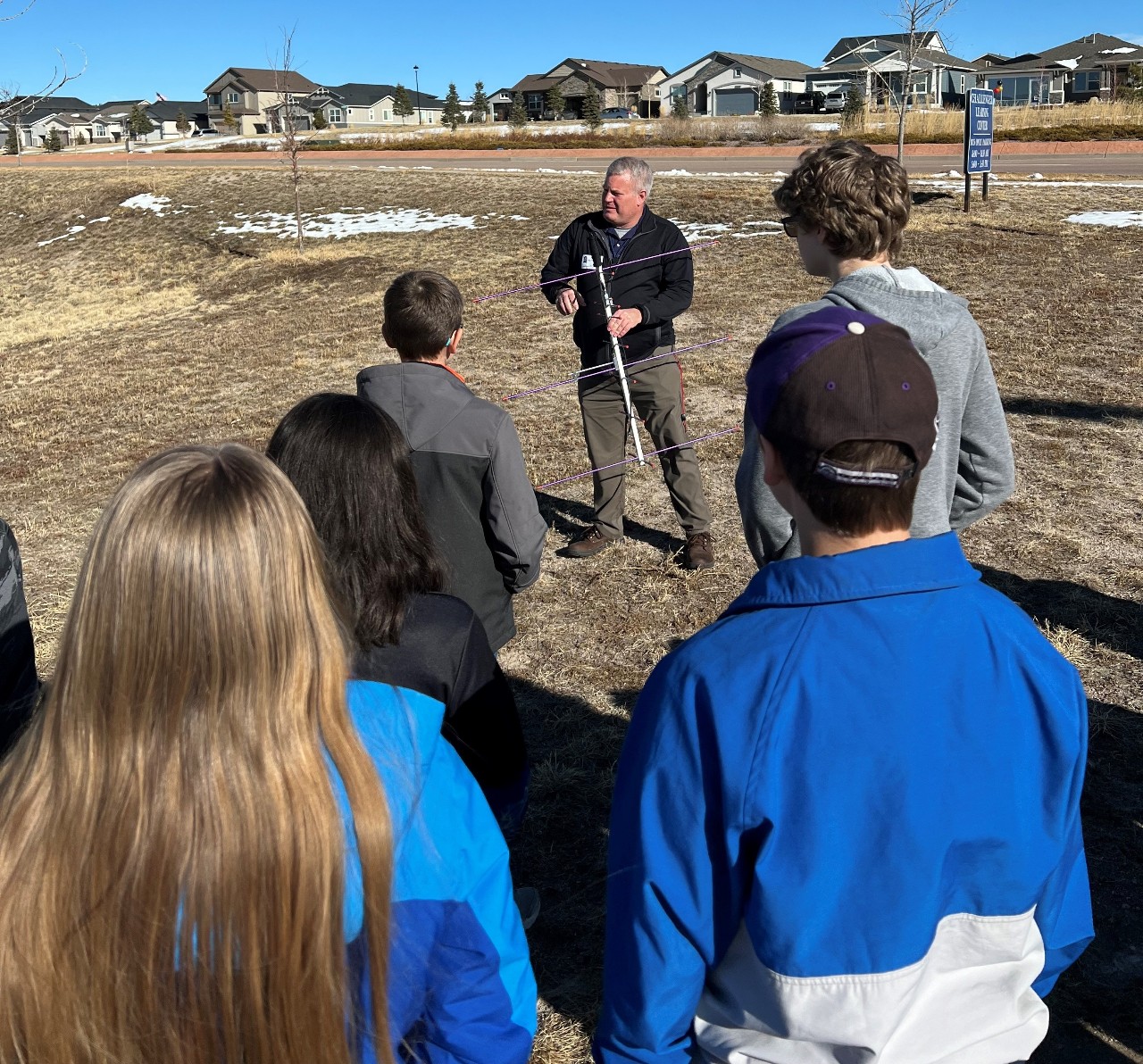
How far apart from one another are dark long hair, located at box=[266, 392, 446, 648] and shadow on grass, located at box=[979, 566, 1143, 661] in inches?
138

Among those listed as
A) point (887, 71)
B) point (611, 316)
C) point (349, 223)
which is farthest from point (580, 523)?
point (887, 71)

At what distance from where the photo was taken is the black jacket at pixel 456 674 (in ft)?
6.31

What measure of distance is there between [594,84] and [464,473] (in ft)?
290

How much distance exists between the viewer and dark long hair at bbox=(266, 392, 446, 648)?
188cm

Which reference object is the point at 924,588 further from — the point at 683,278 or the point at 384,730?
the point at 683,278

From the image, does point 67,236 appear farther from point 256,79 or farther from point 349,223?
point 256,79

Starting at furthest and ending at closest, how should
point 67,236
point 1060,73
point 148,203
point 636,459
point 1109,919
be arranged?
1. point 1060,73
2. point 148,203
3. point 67,236
4. point 636,459
5. point 1109,919

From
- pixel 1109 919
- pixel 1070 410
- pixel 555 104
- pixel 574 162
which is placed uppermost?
pixel 555 104

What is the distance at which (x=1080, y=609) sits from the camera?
4.67 m

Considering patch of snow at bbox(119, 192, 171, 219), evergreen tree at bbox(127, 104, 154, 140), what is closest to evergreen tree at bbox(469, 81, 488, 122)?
evergreen tree at bbox(127, 104, 154, 140)

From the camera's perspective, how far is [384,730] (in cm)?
134

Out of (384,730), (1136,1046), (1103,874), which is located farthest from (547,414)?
(384,730)

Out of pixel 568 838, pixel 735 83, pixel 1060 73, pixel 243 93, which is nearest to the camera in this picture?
pixel 568 838

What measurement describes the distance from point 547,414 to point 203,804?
7072mm
